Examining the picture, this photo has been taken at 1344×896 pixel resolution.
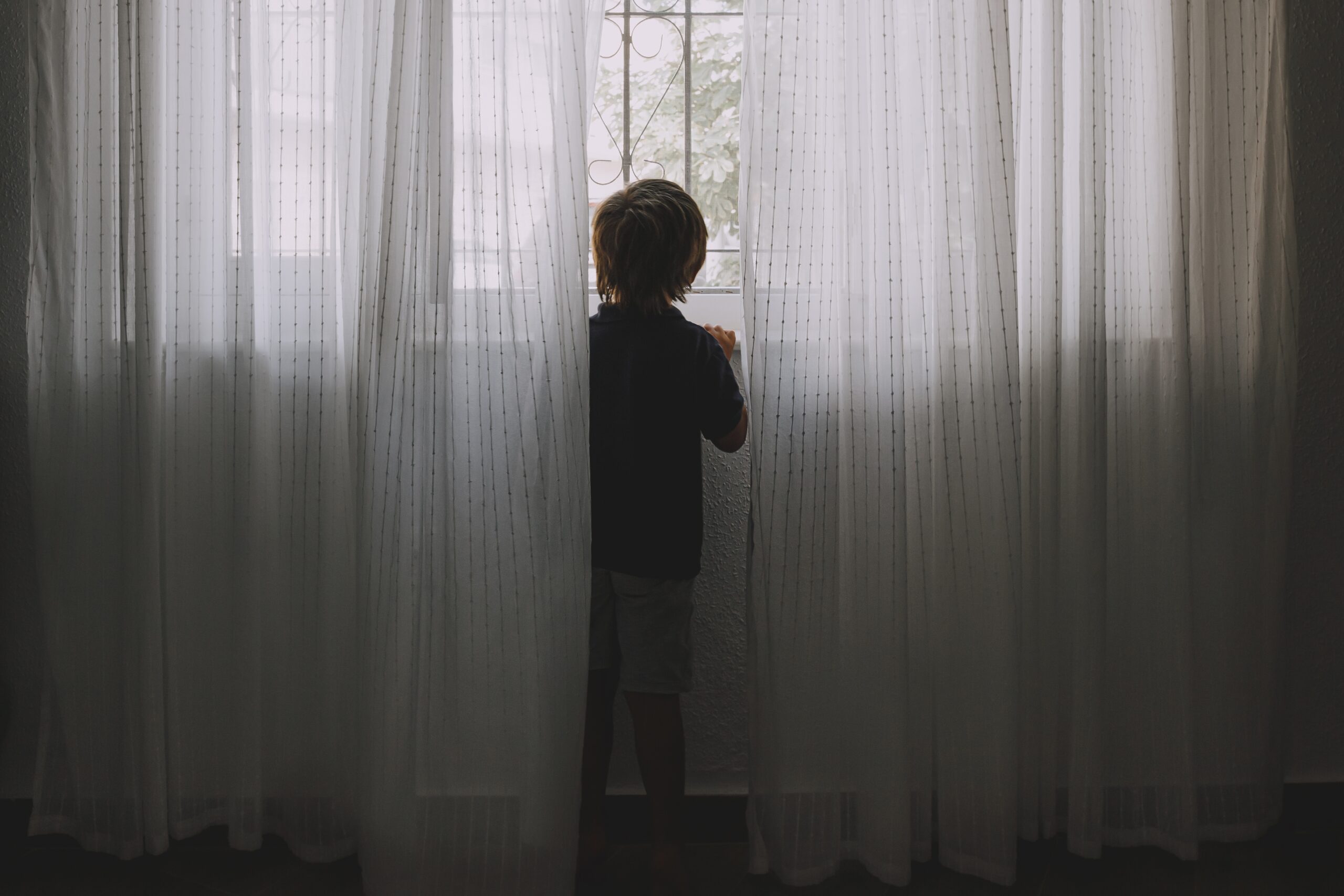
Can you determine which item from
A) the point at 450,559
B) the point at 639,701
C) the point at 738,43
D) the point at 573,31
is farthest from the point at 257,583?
the point at 738,43

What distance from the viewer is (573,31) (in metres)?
1.20

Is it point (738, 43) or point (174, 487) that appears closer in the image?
point (174, 487)

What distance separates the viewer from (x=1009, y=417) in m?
1.27

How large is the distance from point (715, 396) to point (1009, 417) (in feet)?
1.57

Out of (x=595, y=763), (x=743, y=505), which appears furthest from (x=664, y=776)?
(x=743, y=505)

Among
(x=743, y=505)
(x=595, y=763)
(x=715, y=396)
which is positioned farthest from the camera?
(x=743, y=505)

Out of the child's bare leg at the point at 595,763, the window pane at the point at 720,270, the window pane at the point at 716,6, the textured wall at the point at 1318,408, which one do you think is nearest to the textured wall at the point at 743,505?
the textured wall at the point at 1318,408

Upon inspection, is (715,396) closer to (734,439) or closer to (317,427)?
(734,439)

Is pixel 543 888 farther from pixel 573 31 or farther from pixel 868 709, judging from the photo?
pixel 573 31

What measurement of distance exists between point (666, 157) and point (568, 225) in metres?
0.40

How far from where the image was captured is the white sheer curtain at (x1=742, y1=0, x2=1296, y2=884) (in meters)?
1.26

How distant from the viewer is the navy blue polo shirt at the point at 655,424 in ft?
4.06

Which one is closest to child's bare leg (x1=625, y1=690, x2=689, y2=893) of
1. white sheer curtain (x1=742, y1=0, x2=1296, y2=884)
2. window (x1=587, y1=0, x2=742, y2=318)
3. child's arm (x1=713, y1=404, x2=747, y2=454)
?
white sheer curtain (x1=742, y1=0, x2=1296, y2=884)

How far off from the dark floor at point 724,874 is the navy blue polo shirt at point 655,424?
0.55 meters
